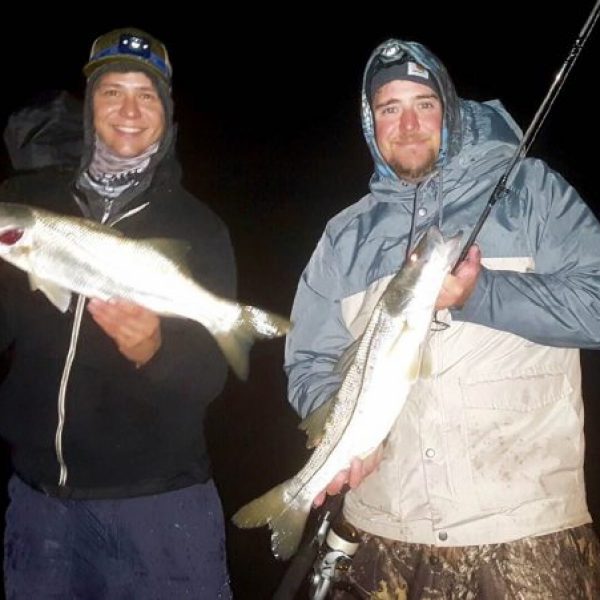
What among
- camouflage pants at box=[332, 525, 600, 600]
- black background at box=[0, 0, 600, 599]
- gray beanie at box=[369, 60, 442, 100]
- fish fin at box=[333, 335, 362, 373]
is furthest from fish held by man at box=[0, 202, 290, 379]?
black background at box=[0, 0, 600, 599]

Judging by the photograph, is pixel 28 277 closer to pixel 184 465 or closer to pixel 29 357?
pixel 29 357

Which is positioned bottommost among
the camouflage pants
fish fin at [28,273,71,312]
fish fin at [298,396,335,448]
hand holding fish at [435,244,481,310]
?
the camouflage pants

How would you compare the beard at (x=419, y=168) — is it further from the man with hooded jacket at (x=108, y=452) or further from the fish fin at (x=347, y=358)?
the man with hooded jacket at (x=108, y=452)

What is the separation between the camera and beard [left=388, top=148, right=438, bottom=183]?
3119mm

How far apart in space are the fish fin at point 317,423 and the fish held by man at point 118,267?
35cm

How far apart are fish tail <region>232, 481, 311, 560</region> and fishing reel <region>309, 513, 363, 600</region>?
216 millimetres

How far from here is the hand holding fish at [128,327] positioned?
115 inches

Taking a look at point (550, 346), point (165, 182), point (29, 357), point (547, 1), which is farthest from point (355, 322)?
point (547, 1)

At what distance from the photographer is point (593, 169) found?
2303 cm

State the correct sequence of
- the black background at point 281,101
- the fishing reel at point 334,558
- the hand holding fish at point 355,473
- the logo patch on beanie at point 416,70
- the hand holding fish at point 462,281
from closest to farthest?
the hand holding fish at point 462,281, the hand holding fish at point 355,473, the fishing reel at point 334,558, the logo patch on beanie at point 416,70, the black background at point 281,101

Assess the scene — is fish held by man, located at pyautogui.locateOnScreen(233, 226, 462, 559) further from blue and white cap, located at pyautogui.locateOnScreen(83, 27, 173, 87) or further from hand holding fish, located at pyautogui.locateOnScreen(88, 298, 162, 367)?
blue and white cap, located at pyautogui.locateOnScreen(83, 27, 173, 87)

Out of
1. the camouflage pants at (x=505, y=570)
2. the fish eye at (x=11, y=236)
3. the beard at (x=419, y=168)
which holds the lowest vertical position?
the camouflage pants at (x=505, y=570)

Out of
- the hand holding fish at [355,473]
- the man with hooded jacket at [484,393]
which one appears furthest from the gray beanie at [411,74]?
the hand holding fish at [355,473]

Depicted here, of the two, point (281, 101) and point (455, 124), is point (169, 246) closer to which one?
point (455, 124)
